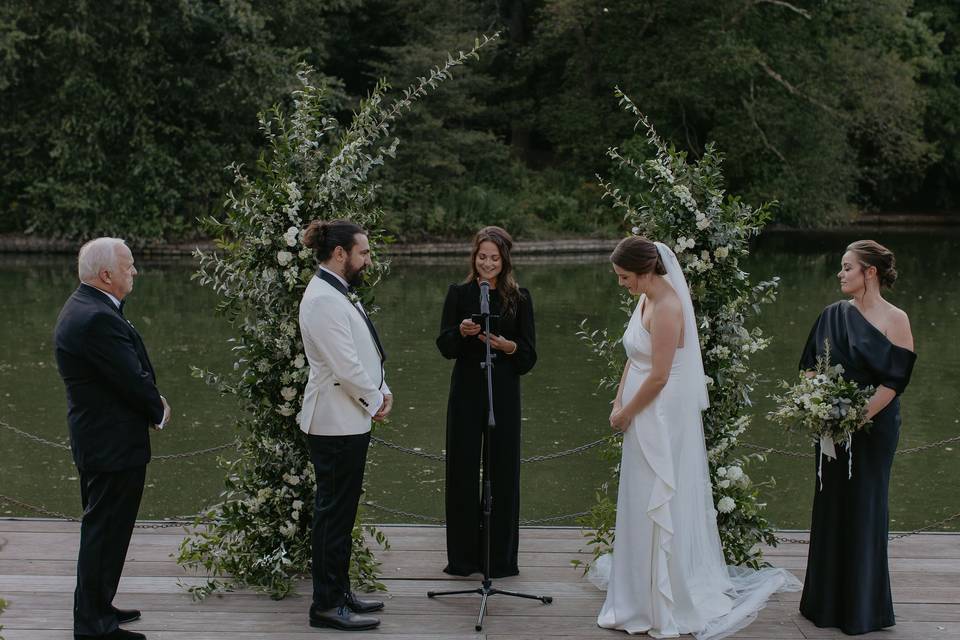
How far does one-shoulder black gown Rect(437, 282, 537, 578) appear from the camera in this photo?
19.0 feet

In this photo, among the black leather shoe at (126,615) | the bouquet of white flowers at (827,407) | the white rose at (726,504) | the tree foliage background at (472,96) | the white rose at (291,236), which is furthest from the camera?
the tree foliage background at (472,96)

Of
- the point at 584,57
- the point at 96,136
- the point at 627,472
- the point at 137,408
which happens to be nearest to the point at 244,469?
the point at 137,408

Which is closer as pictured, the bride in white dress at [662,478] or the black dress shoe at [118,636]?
the black dress shoe at [118,636]

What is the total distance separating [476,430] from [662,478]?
1139 mm

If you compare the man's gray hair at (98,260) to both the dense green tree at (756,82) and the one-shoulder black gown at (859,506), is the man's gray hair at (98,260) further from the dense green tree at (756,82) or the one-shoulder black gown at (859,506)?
the dense green tree at (756,82)

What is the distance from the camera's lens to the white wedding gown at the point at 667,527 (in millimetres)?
4996

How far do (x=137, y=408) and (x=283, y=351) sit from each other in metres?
0.93

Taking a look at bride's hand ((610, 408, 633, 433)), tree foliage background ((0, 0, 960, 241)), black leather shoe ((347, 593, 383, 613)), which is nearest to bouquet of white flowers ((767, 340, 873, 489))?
bride's hand ((610, 408, 633, 433))

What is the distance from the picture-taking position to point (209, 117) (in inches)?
1153

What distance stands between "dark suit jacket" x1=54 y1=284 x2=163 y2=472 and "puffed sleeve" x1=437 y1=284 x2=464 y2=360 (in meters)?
1.51

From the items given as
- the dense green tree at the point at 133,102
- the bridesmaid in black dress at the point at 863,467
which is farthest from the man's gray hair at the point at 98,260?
the dense green tree at the point at 133,102

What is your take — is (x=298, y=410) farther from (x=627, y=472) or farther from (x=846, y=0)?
(x=846, y=0)

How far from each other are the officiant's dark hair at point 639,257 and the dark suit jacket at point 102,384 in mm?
2018

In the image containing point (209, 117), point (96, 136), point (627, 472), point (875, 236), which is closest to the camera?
point (627, 472)
